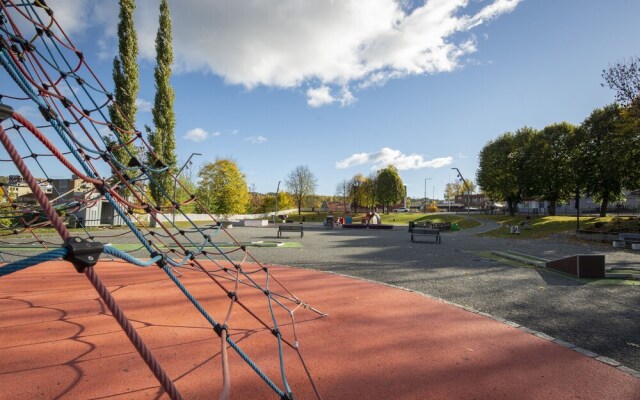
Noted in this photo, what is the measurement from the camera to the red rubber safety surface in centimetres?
342

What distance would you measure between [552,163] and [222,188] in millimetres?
44560

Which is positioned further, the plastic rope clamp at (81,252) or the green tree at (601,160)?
the green tree at (601,160)

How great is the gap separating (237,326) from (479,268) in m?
9.10

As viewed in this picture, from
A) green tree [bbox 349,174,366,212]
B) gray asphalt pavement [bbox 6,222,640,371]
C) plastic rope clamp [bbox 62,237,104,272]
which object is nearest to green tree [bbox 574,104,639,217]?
gray asphalt pavement [bbox 6,222,640,371]

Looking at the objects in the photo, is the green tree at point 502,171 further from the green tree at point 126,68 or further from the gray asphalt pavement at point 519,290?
the green tree at point 126,68

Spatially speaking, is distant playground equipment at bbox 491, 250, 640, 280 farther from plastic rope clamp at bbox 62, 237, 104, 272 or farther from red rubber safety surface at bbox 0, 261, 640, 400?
plastic rope clamp at bbox 62, 237, 104, 272

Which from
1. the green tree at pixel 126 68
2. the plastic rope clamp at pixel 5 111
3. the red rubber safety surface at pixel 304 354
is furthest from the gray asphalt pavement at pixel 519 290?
the green tree at pixel 126 68

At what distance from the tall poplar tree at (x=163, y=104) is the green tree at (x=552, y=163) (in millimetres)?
41307

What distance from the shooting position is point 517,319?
5820 millimetres

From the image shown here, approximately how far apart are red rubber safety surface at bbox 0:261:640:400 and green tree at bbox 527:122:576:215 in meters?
38.1

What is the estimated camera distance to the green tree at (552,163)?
1401 inches

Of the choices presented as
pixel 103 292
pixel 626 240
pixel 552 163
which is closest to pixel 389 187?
pixel 552 163

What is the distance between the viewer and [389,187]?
6988 centimetres

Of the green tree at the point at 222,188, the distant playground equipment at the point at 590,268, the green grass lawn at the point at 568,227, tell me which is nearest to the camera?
the distant playground equipment at the point at 590,268
